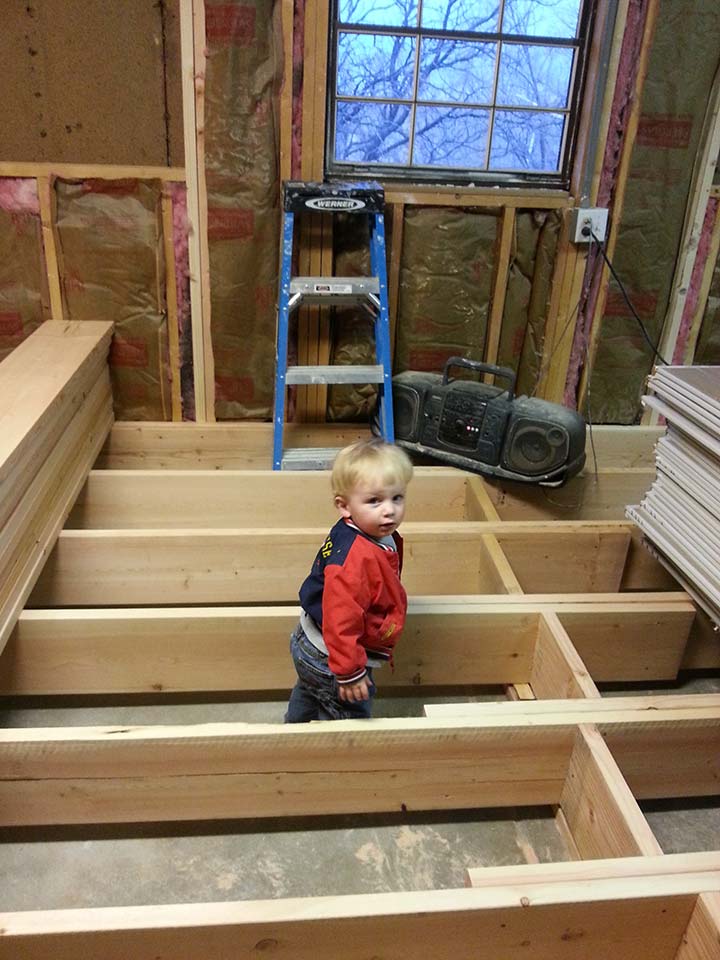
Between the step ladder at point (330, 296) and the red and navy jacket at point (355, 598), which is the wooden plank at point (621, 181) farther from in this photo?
the red and navy jacket at point (355, 598)

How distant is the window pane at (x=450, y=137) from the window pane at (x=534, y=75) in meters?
0.13

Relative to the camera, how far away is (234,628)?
181 cm

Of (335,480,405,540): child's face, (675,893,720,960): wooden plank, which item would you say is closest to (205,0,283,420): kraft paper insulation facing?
(335,480,405,540): child's face

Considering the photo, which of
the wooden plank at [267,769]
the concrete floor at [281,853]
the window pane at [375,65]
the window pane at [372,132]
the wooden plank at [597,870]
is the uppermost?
the window pane at [375,65]

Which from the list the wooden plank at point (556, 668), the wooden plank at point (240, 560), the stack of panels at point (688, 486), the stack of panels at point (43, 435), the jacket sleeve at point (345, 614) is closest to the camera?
the jacket sleeve at point (345, 614)

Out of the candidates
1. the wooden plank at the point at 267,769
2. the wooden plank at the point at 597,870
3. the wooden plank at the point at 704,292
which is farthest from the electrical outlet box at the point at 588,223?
the wooden plank at the point at 597,870

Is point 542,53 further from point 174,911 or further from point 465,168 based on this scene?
point 174,911

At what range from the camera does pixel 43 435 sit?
2002 millimetres

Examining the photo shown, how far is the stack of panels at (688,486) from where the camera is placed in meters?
1.90

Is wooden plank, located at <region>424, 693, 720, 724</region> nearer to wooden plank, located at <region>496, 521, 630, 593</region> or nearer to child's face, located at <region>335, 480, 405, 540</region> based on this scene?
child's face, located at <region>335, 480, 405, 540</region>

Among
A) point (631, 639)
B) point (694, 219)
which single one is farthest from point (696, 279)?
point (631, 639)

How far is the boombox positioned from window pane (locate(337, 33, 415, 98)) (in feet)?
3.58

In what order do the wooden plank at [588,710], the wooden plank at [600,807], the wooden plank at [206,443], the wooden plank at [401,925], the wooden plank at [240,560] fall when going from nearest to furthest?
1. the wooden plank at [401,925]
2. the wooden plank at [600,807]
3. the wooden plank at [588,710]
4. the wooden plank at [240,560]
5. the wooden plank at [206,443]

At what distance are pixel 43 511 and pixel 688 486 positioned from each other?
71.8 inches
